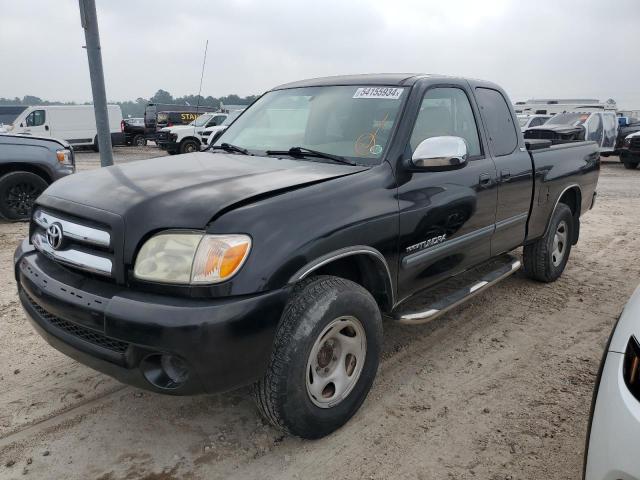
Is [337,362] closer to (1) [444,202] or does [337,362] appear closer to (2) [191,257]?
(2) [191,257]

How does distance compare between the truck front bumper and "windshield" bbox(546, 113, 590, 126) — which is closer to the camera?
the truck front bumper

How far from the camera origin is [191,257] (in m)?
2.17

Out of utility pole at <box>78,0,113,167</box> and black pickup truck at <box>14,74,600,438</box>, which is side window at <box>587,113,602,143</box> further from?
utility pole at <box>78,0,113,167</box>

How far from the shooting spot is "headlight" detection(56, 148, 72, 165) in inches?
294

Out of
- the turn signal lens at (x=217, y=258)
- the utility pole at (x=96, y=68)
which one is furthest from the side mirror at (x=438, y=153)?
the utility pole at (x=96, y=68)

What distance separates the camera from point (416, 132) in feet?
10.6

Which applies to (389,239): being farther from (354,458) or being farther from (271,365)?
(354,458)

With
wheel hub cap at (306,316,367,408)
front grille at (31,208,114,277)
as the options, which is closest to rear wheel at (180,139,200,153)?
front grille at (31,208,114,277)

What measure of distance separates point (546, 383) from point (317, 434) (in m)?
1.57

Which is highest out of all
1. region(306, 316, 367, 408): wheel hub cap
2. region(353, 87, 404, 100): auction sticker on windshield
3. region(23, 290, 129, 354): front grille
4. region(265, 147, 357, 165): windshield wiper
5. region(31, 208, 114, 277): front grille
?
region(353, 87, 404, 100): auction sticker on windshield

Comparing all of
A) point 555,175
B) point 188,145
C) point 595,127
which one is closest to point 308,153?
point 555,175

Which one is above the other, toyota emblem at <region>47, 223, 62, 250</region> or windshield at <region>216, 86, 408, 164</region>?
windshield at <region>216, 86, 408, 164</region>

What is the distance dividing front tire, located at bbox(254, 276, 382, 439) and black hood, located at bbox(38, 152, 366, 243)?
0.55 m

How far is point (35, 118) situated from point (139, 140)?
572 cm
